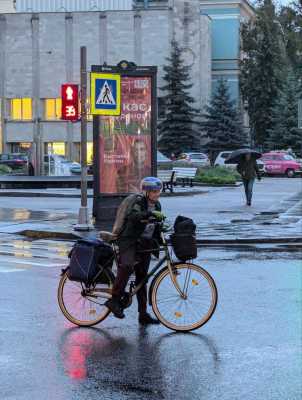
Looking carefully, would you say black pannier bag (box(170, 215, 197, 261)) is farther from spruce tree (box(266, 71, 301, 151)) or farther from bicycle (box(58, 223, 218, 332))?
spruce tree (box(266, 71, 301, 151))

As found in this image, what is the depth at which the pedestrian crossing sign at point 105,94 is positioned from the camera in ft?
59.5

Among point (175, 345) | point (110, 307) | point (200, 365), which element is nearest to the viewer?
point (200, 365)

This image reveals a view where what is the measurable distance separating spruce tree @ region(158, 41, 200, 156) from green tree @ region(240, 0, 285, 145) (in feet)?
33.4

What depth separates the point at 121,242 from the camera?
8102mm

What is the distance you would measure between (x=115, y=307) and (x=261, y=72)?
72012 mm

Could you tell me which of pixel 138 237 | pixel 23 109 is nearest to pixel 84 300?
pixel 138 237

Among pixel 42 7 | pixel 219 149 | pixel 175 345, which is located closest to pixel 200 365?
pixel 175 345

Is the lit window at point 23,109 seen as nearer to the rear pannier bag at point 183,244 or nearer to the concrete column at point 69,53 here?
the concrete column at point 69,53

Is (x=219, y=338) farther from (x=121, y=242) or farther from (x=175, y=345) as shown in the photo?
(x=121, y=242)

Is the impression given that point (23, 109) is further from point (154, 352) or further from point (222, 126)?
point (154, 352)

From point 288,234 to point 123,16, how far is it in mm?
57896

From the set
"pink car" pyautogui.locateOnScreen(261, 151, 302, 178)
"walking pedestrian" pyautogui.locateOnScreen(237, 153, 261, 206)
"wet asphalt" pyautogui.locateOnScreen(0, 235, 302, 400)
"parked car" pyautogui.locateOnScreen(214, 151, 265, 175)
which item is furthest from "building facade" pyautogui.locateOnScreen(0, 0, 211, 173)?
"wet asphalt" pyautogui.locateOnScreen(0, 235, 302, 400)

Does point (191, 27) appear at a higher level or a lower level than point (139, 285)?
higher

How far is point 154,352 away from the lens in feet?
24.0
